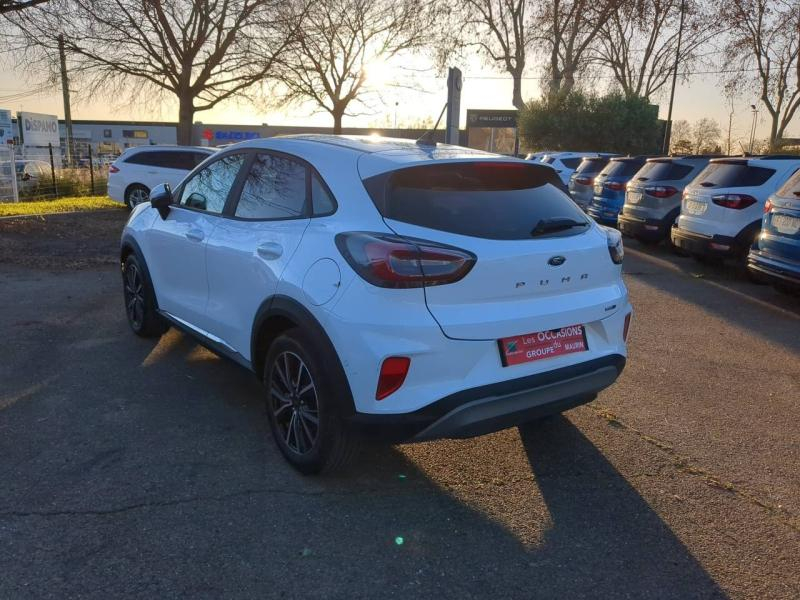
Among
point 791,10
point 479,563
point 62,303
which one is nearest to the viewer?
point 479,563

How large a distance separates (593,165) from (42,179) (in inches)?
647

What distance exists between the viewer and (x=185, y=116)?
20266 millimetres

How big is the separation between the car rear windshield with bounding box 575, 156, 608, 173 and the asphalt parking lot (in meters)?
11.3

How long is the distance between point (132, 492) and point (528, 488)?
6.45 ft

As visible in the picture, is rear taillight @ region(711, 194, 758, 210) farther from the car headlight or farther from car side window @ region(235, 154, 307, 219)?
car side window @ region(235, 154, 307, 219)

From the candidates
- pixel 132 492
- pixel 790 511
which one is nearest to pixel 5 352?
pixel 132 492

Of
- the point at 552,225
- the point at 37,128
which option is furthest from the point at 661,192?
the point at 37,128

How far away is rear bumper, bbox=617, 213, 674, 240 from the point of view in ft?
36.3

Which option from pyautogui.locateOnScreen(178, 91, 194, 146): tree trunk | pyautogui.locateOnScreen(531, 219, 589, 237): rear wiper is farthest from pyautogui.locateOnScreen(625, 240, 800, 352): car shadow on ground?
pyautogui.locateOnScreen(178, 91, 194, 146): tree trunk

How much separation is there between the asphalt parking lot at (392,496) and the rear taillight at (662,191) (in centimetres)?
613

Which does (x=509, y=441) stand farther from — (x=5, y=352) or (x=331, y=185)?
(x=5, y=352)

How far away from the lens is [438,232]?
3027 millimetres

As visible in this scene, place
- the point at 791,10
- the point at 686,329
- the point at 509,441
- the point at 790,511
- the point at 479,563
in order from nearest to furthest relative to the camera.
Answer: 1. the point at 479,563
2. the point at 790,511
3. the point at 509,441
4. the point at 686,329
5. the point at 791,10

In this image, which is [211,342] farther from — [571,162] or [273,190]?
[571,162]
